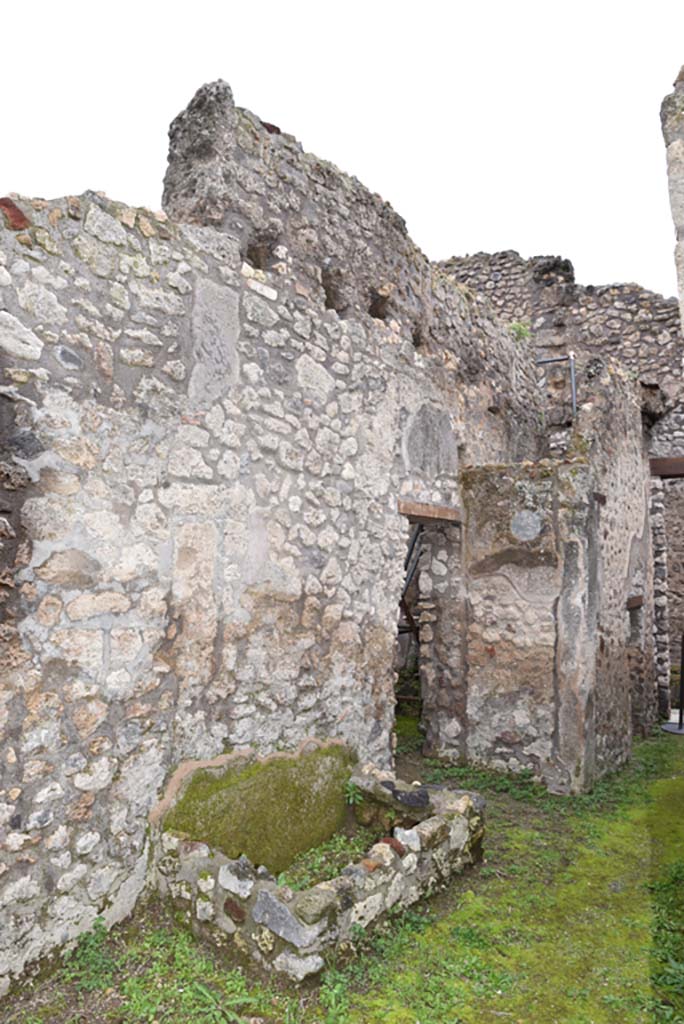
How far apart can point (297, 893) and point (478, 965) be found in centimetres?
93

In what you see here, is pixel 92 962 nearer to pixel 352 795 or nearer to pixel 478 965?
pixel 478 965

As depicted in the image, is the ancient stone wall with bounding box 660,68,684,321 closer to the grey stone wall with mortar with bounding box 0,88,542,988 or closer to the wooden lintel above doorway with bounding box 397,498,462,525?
the grey stone wall with mortar with bounding box 0,88,542,988

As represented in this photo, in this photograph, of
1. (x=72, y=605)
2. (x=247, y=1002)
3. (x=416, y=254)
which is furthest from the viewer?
(x=416, y=254)

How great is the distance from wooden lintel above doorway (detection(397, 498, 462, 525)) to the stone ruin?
3 cm

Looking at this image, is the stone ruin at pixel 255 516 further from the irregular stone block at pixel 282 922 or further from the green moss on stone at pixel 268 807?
the green moss on stone at pixel 268 807

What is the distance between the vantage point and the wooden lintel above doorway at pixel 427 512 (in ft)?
17.2

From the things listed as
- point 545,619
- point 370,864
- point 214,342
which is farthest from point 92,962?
point 545,619

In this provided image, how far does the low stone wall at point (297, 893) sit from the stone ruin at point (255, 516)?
3 cm

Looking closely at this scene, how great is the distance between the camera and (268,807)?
3852 mm

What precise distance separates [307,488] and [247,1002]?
261cm

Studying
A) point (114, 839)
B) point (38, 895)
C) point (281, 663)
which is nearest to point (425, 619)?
point (281, 663)

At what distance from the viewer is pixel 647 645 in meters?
8.11

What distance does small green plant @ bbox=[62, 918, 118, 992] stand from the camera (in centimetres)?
281

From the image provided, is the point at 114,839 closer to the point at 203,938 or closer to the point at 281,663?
the point at 203,938
